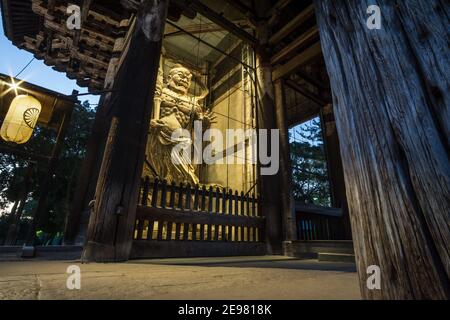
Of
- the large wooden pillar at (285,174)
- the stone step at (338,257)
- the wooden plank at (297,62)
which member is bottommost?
the stone step at (338,257)

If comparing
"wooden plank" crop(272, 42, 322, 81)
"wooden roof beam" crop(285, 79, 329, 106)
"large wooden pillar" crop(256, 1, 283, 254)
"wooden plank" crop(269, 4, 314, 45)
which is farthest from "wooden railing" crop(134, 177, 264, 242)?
"wooden plank" crop(269, 4, 314, 45)

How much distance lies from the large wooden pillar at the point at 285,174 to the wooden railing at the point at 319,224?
59.5 inches

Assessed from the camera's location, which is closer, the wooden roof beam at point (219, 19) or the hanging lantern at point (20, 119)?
the hanging lantern at point (20, 119)

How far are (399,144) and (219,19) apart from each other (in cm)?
547

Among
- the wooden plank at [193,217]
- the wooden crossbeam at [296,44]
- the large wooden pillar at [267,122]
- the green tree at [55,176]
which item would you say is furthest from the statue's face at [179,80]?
the green tree at [55,176]

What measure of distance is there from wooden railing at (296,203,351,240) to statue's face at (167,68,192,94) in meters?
4.53

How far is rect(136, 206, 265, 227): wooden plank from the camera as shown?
3.21 meters

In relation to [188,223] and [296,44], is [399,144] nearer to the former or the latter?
[188,223]

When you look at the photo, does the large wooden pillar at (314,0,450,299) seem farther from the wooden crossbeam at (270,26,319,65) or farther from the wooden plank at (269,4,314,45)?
the wooden plank at (269,4,314,45)

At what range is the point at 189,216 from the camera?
3.61 meters

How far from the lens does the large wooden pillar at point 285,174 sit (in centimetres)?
452

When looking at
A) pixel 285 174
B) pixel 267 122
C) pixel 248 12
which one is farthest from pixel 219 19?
pixel 285 174

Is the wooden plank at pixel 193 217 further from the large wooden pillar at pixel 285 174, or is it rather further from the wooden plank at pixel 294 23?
the wooden plank at pixel 294 23

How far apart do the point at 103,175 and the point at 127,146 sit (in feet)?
1.51
